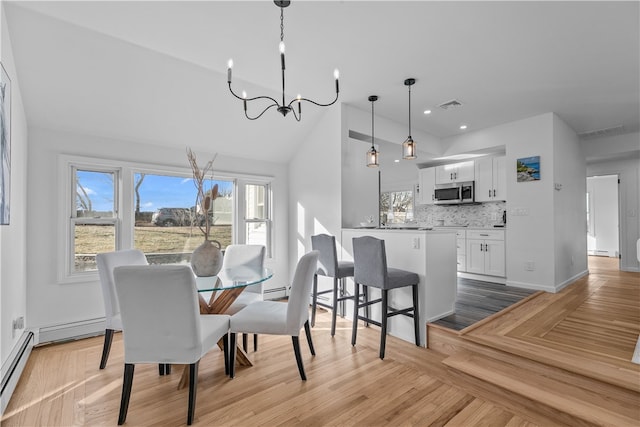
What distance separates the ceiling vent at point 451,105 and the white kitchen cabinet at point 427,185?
7.19ft

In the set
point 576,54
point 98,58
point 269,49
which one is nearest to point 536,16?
point 576,54

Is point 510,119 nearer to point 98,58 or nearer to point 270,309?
point 270,309

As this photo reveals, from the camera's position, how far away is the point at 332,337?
3.17 m

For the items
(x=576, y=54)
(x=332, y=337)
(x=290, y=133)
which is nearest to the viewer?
(x=576, y=54)

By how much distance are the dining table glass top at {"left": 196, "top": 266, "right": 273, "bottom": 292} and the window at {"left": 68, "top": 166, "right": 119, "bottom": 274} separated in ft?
5.43

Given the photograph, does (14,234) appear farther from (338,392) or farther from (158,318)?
(338,392)

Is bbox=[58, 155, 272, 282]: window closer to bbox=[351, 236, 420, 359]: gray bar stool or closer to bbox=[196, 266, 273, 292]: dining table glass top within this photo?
bbox=[196, 266, 273, 292]: dining table glass top

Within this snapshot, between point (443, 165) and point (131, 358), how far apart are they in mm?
5913

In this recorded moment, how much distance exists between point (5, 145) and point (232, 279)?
69.2 inches

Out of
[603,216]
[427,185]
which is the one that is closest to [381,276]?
[427,185]

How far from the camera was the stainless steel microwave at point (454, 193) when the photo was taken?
557 cm

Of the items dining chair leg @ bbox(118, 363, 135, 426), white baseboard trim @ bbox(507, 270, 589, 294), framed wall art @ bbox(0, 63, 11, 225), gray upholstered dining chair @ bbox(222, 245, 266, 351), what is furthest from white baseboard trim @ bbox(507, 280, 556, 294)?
framed wall art @ bbox(0, 63, 11, 225)

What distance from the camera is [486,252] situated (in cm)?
502

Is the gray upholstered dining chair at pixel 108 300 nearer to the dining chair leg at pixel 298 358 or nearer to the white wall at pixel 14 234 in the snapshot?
the white wall at pixel 14 234
